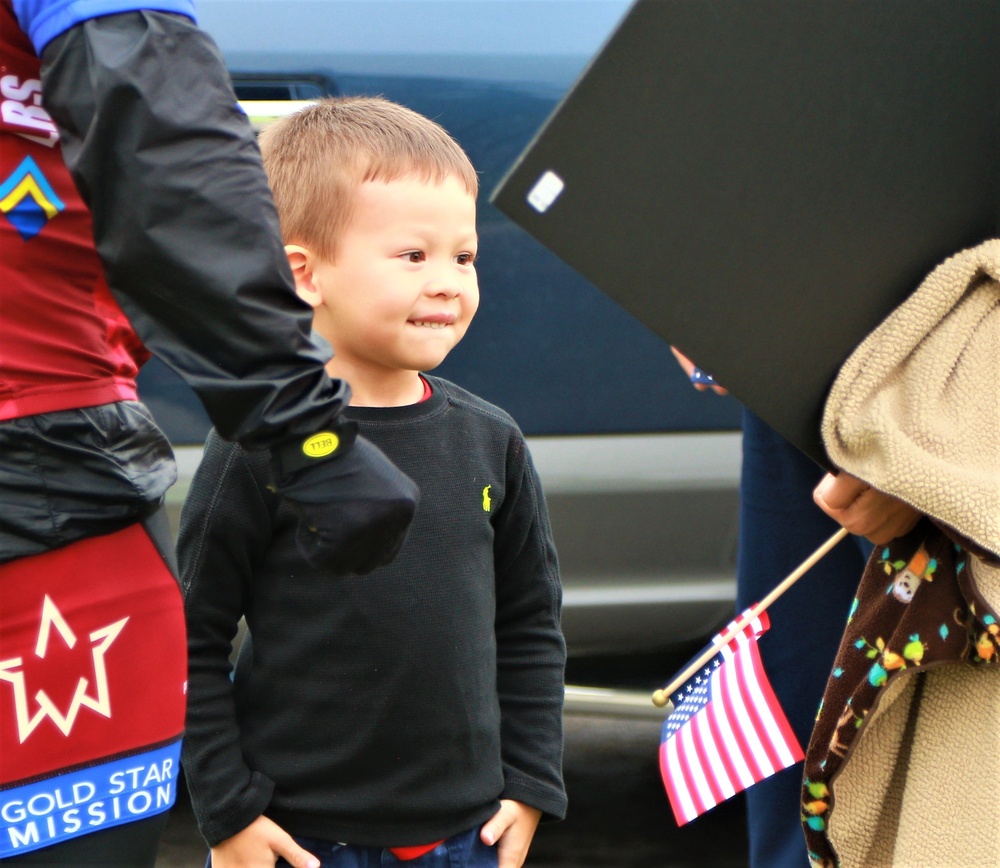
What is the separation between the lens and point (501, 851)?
66.4 inches

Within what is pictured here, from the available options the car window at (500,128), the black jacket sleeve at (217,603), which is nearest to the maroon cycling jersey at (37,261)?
the black jacket sleeve at (217,603)

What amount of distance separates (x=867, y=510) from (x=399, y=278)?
61 centimetres

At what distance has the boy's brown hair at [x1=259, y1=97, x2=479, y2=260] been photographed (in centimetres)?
162

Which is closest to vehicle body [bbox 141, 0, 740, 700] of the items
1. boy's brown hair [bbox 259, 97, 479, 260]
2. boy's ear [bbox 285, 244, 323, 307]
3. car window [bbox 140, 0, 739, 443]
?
car window [bbox 140, 0, 739, 443]

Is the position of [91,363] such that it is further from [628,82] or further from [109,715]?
[628,82]

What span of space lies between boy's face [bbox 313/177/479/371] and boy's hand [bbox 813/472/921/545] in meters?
0.49

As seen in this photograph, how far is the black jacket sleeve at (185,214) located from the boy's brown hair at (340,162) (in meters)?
0.36

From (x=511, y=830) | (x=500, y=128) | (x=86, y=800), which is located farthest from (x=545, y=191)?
(x=500, y=128)

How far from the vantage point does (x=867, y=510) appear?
1.46 m

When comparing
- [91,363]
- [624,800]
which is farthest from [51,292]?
[624,800]

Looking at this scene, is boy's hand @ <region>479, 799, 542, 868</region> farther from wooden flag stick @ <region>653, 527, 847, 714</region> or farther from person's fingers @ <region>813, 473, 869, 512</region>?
person's fingers @ <region>813, 473, 869, 512</region>

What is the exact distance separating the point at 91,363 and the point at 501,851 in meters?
0.81

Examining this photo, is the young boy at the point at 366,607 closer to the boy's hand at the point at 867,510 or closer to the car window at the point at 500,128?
the boy's hand at the point at 867,510

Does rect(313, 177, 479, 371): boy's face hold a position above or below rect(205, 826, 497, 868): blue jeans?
above
